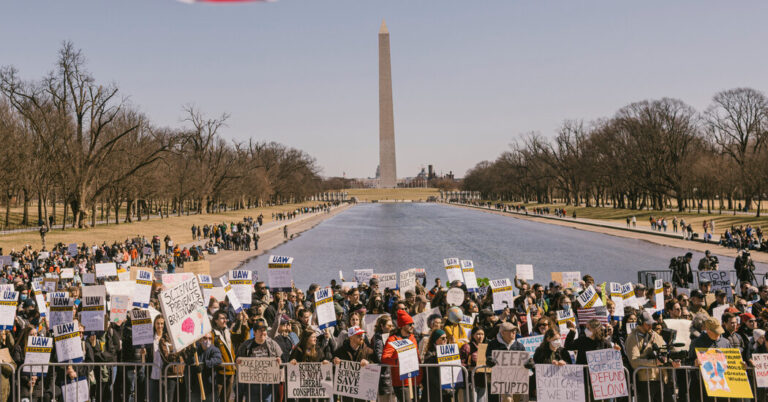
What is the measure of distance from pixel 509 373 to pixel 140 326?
4.85 meters

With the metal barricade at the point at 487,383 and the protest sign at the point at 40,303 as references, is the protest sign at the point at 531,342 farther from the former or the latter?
the protest sign at the point at 40,303

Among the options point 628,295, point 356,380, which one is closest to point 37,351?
point 356,380

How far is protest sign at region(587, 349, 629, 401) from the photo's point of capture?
274 inches

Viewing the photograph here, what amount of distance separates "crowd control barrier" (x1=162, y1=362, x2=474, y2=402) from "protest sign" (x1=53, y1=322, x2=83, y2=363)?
1175mm

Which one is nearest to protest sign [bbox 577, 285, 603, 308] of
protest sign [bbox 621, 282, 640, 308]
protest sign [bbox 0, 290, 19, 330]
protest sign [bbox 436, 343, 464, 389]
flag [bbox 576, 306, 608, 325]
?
flag [bbox 576, 306, 608, 325]

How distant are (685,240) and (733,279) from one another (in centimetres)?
2355

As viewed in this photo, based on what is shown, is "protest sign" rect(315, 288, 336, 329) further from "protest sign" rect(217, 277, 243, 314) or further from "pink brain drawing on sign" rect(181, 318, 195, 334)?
"pink brain drawing on sign" rect(181, 318, 195, 334)

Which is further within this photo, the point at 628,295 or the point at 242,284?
the point at 242,284

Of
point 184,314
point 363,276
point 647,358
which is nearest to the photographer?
point 184,314

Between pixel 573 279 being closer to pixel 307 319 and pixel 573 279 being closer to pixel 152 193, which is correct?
pixel 307 319

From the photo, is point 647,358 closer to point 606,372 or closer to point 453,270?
point 606,372

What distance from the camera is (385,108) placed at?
134m

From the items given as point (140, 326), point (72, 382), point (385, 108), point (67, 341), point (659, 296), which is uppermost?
point (385, 108)

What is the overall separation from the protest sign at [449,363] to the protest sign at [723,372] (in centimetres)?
262
